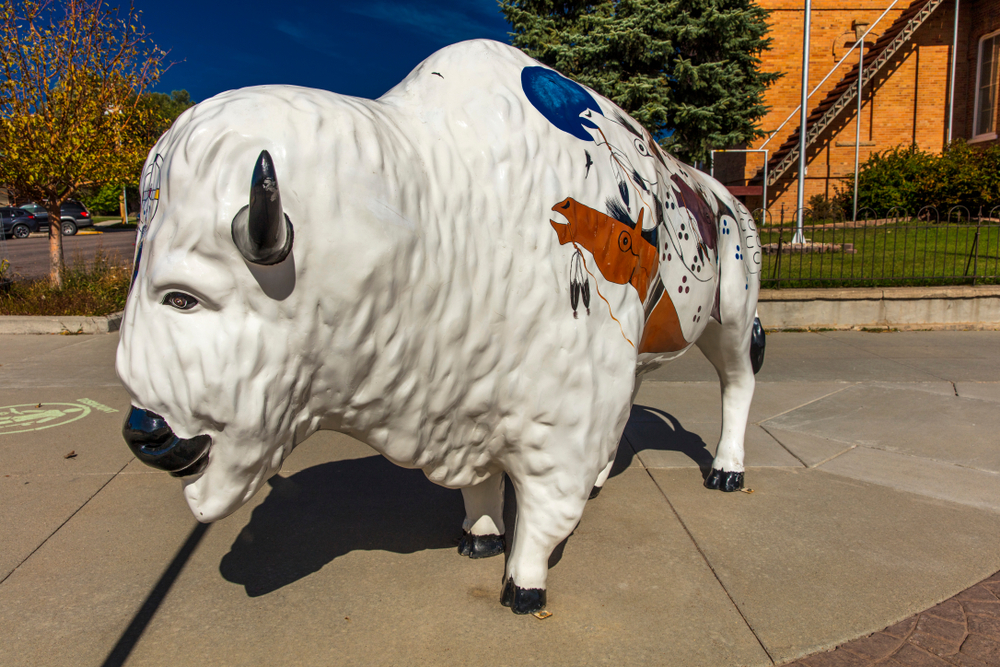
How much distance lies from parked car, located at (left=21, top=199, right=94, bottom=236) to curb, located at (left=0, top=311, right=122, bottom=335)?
1022 inches

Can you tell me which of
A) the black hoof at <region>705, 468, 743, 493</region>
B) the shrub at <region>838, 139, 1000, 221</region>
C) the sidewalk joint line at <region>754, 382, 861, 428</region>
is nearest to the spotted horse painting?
the black hoof at <region>705, 468, 743, 493</region>

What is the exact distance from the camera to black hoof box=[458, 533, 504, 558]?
3.15 meters

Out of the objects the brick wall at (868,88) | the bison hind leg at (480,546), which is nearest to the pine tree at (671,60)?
the brick wall at (868,88)

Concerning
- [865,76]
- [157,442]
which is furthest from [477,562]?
[865,76]

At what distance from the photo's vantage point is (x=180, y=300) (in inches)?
66.7

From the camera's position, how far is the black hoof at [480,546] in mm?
3146

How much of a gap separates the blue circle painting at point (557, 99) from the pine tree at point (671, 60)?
40.9 feet

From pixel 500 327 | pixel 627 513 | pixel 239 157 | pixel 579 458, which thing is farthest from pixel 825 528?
pixel 239 157

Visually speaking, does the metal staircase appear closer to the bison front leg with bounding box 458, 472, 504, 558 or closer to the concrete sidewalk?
the concrete sidewalk

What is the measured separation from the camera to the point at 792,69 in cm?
2288

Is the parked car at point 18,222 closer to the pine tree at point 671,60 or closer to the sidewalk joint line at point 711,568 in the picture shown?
the pine tree at point 671,60

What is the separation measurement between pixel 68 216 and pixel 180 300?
39.4 meters

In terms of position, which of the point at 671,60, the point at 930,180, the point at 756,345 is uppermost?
the point at 671,60

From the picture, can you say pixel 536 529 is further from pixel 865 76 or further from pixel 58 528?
pixel 865 76
